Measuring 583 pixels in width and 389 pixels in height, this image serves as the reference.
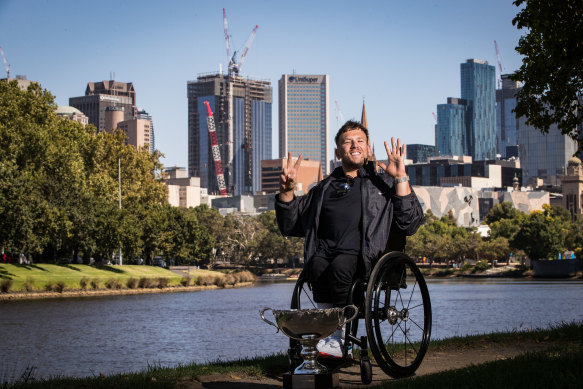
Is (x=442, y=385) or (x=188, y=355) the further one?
(x=188, y=355)

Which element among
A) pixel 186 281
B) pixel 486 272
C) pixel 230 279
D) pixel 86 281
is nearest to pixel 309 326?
pixel 86 281

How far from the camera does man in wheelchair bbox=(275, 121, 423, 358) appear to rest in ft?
24.7

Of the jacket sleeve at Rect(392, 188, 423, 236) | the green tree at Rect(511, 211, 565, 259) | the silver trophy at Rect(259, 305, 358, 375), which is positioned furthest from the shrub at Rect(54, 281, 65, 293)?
the green tree at Rect(511, 211, 565, 259)

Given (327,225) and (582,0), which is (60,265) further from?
(327,225)

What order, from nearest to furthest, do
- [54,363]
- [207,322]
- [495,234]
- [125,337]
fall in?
[54,363], [125,337], [207,322], [495,234]

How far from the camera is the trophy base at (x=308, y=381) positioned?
6.71 metres

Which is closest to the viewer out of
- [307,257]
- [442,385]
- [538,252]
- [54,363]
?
[442,385]

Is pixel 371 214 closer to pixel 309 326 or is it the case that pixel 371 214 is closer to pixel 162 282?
pixel 309 326

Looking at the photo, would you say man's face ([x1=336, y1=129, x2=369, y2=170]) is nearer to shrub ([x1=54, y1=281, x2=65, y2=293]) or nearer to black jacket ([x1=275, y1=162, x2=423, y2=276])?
black jacket ([x1=275, y1=162, x2=423, y2=276])

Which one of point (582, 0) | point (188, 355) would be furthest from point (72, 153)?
point (582, 0)

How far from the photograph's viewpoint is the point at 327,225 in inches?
309

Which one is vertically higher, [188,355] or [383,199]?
[383,199]

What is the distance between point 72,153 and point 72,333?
1456 inches

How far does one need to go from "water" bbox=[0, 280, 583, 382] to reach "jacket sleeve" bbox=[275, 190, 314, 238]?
5.90m
